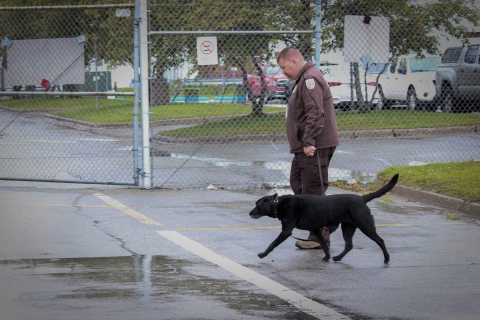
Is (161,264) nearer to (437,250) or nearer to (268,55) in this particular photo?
(437,250)

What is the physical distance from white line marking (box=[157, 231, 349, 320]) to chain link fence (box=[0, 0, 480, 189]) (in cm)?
377

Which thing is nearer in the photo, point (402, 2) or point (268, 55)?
point (402, 2)

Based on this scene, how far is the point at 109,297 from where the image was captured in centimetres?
577

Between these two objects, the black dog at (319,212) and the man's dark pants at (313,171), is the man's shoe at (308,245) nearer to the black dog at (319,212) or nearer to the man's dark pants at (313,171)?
the man's dark pants at (313,171)

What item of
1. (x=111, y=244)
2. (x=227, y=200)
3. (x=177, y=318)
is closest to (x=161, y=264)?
(x=111, y=244)

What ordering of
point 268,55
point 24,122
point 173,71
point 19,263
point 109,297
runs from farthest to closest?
1. point 24,122
2. point 268,55
3. point 173,71
4. point 19,263
5. point 109,297

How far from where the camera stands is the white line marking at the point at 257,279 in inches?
217

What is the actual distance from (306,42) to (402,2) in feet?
7.26

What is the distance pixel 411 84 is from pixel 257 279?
64.0 ft

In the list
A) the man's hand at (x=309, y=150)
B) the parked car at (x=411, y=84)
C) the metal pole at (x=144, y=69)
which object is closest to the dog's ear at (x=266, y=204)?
the man's hand at (x=309, y=150)

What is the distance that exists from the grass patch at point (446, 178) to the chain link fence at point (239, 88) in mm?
993

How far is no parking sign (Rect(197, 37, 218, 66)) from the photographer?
11.3 m

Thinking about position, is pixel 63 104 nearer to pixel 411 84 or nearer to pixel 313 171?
pixel 411 84

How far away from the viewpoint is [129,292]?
5.91 meters
